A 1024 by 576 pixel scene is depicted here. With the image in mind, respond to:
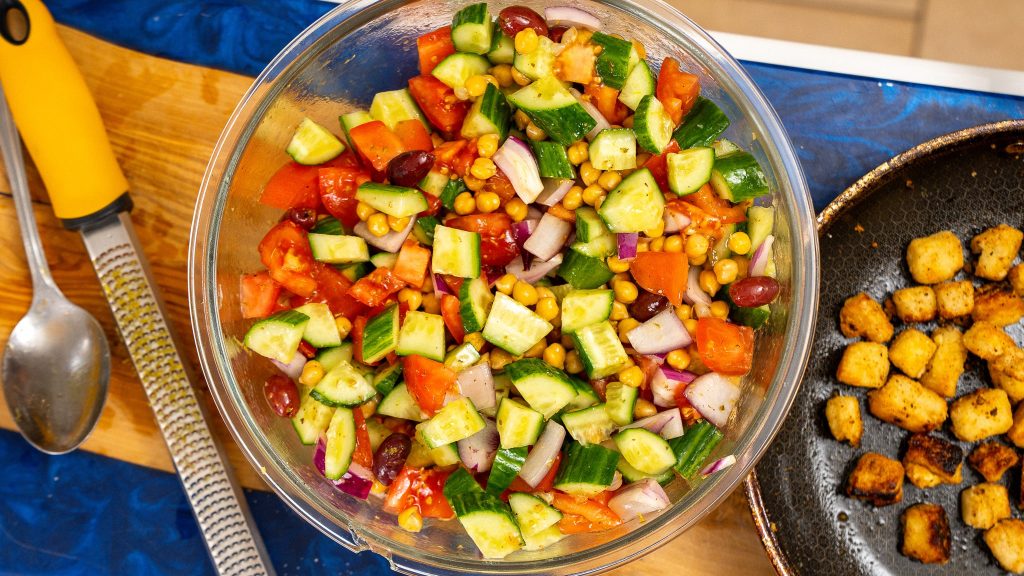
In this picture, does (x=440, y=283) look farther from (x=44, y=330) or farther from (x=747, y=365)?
(x=44, y=330)

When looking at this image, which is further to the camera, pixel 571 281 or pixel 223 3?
pixel 223 3

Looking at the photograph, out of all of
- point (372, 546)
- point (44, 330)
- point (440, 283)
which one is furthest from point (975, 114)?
point (44, 330)

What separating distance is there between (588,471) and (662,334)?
1.40 feet

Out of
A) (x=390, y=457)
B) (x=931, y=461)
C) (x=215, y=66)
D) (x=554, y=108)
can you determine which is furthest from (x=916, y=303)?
(x=215, y=66)

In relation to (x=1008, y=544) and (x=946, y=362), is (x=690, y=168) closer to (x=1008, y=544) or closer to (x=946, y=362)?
(x=946, y=362)

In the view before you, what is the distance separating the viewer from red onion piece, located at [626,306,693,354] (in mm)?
2305

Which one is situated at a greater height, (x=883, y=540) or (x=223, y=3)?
(x=223, y=3)

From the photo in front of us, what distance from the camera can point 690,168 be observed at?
2.20 meters

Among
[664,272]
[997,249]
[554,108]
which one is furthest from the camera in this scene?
[997,249]

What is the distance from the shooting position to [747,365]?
7.65ft

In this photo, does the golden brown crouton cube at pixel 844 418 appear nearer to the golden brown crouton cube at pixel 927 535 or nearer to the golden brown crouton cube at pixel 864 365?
the golden brown crouton cube at pixel 864 365

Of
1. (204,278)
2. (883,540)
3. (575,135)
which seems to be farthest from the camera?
(883,540)

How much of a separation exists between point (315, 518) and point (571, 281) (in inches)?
39.5

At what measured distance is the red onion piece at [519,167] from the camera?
2.27m
